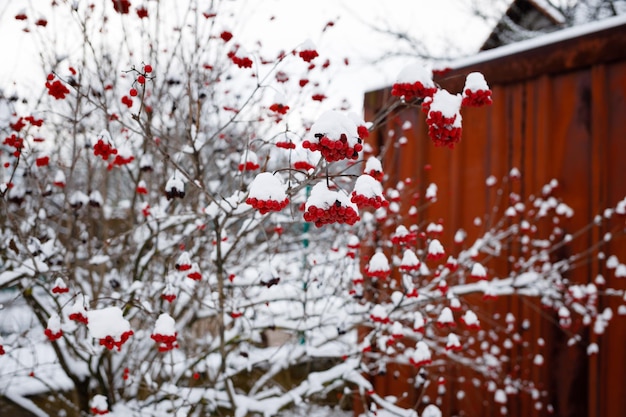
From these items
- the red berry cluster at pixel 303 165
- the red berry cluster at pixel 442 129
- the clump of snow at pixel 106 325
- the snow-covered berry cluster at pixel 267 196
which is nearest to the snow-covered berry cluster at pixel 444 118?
the red berry cluster at pixel 442 129

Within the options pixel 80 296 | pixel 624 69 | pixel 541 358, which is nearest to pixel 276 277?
pixel 80 296

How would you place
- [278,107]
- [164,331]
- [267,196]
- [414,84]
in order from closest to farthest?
[267,196] → [414,84] → [164,331] → [278,107]

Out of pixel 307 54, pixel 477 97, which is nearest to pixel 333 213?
pixel 477 97

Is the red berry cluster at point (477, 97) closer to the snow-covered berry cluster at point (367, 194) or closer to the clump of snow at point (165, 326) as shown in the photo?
the snow-covered berry cluster at point (367, 194)

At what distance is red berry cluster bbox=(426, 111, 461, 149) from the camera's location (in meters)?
1.45

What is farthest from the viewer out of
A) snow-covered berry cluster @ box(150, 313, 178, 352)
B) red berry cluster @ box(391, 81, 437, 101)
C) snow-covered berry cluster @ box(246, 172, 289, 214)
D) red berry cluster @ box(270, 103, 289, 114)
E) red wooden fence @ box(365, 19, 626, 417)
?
red wooden fence @ box(365, 19, 626, 417)

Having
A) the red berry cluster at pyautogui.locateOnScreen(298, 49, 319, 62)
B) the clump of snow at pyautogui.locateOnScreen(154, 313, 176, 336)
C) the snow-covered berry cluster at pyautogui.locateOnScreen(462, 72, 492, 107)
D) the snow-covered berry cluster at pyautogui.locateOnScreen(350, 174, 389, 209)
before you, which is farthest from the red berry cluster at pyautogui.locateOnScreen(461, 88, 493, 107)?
the clump of snow at pyautogui.locateOnScreen(154, 313, 176, 336)

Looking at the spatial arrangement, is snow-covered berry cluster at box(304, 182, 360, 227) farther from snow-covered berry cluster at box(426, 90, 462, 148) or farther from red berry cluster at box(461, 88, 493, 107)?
red berry cluster at box(461, 88, 493, 107)

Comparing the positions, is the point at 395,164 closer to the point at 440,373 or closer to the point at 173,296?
the point at 440,373

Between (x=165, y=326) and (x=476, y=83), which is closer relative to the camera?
(x=476, y=83)

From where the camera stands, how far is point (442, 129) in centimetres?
149

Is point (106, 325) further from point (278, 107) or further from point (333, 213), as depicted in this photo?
point (278, 107)

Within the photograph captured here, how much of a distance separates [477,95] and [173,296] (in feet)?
5.03

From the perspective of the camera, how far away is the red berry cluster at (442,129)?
145cm
